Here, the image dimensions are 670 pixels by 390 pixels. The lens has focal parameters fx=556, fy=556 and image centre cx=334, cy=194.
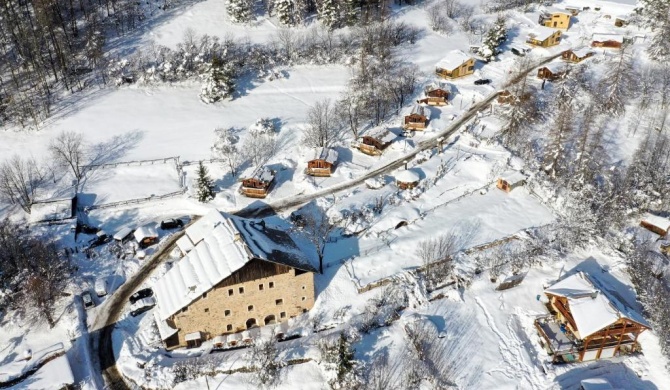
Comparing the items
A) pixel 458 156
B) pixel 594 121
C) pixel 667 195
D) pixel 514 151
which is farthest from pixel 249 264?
pixel 594 121

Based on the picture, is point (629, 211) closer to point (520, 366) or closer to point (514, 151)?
point (514, 151)

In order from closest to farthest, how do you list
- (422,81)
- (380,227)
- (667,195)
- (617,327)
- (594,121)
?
(617,327) < (380,227) < (667,195) < (594,121) < (422,81)

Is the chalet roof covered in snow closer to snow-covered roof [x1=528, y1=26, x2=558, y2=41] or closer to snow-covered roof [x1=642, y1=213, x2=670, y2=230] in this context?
snow-covered roof [x1=642, y1=213, x2=670, y2=230]

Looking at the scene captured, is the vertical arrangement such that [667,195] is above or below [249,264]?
below

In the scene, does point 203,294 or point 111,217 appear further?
point 111,217

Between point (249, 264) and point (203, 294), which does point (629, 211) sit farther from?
point (203, 294)

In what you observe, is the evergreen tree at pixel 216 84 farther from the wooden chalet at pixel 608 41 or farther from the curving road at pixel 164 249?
the wooden chalet at pixel 608 41

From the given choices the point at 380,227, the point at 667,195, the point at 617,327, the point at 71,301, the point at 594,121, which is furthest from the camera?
the point at 594,121
